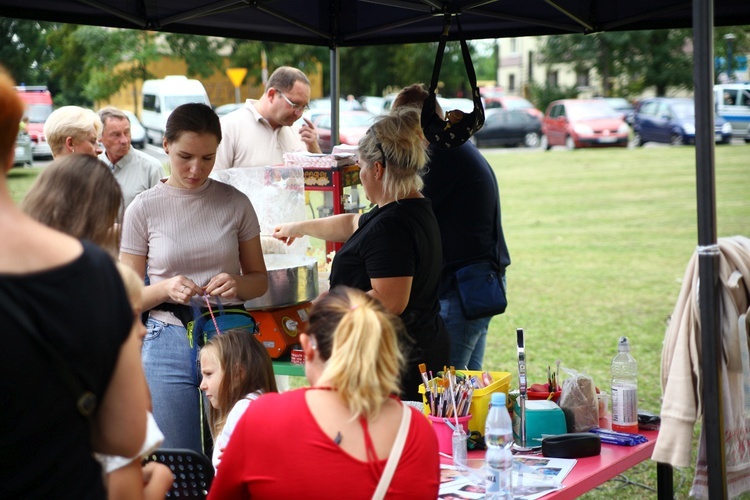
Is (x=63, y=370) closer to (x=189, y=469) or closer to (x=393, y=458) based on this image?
(x=393, y=458)

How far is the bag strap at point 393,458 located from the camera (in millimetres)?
1816

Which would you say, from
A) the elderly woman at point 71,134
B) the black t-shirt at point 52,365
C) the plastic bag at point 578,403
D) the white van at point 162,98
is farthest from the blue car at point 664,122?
the black t-shirt at point 52,365

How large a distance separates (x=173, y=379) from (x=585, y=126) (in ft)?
67.2

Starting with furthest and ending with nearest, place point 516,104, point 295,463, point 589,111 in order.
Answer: point 516,104 < point 589,111 < point 295,463

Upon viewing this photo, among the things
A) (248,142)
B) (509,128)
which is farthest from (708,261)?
(509,128)

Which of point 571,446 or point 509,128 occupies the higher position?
point 509,128

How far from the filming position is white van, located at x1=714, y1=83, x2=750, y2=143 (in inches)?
698

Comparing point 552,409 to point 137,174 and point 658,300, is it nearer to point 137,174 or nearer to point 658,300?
point 137,174

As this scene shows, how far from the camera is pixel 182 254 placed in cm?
305

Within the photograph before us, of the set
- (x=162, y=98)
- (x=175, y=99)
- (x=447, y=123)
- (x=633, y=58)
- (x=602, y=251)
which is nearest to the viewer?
(x=447, y=123)

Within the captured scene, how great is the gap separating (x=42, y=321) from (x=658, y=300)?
7.84m

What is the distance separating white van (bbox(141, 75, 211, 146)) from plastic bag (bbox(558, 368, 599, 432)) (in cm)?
1882

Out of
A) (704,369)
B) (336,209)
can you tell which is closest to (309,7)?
(336,209)

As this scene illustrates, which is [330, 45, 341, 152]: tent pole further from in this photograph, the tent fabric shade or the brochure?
the brochure
